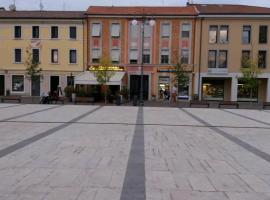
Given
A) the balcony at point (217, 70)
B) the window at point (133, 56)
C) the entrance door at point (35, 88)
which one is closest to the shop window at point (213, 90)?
the balcony at point (217, 70)

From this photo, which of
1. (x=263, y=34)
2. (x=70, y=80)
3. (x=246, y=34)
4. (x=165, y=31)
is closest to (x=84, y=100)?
(x=70, y=80)

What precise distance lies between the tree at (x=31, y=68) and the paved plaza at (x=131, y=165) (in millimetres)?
26652

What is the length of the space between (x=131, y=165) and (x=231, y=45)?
3699 centimetres

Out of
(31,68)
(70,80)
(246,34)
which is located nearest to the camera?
(31,68)

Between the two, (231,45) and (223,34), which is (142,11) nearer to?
(223,34)

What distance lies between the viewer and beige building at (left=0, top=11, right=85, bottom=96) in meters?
43.5

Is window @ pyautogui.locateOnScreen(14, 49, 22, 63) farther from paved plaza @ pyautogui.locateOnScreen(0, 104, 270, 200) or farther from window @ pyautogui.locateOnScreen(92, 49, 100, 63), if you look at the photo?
paved plaza @ pyautogui.locateOnScreen(0, 104, 270, 200)

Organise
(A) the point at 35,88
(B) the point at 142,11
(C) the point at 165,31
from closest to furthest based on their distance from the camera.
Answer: (C) the point at 165,31, (B) the point at 142,11, (A) the point at 35,88

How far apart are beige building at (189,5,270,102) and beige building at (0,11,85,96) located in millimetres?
13481

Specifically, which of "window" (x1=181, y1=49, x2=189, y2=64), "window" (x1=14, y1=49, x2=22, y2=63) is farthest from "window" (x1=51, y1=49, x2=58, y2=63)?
"window" (x1=181, y1=49, x2=189, y2=64)

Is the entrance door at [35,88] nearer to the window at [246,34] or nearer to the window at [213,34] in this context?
the window at [213,34]

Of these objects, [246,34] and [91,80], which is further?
[246,34]

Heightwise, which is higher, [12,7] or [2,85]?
[12,7]

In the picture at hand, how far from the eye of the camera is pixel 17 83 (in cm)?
4459
